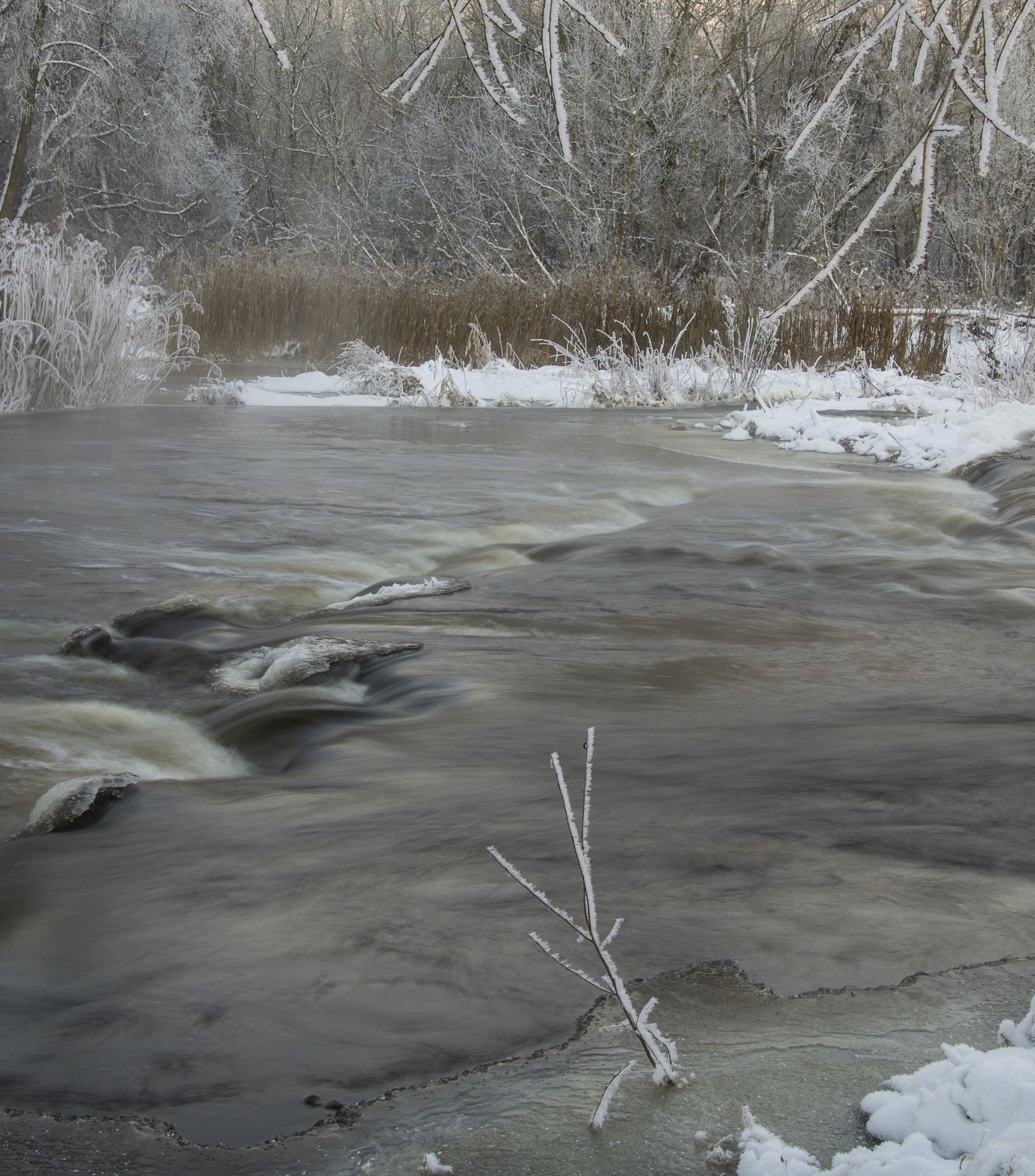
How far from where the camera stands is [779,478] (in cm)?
790

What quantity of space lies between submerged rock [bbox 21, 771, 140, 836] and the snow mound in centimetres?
177

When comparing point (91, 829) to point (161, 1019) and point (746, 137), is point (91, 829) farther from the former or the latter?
point (746, 137)

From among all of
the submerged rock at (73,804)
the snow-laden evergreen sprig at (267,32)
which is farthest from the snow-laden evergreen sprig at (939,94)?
the submerged rock at (73,804)

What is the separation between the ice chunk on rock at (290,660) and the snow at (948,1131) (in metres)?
2.45

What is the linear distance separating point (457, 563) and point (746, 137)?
1970cm

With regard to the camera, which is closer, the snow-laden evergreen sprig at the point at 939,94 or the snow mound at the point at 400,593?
the snow-laden evergreen sprig at the point at 939,94

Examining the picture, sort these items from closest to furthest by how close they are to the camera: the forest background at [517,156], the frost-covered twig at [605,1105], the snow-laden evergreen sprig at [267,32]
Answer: the frost-covered twig at [605,1105] → the snow-laden evergreen sprig at [267,32] → the forest background at [517,156]

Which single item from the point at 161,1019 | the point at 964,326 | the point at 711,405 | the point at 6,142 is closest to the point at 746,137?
the point at 964,326

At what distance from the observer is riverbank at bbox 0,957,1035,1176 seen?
3.79 feet

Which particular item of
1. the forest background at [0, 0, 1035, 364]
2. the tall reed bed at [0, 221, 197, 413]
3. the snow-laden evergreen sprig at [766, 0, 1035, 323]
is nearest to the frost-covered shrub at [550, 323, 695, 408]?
the forest background at [0, 0, 1035, 364]

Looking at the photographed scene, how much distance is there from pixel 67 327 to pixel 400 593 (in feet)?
21.9

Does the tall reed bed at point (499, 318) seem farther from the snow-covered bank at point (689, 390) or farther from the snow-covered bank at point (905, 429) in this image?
the snow-covered bank at point (905, 429)

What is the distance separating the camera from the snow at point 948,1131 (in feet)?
2.97

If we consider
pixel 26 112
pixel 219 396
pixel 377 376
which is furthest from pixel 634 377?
pixel 26 112
